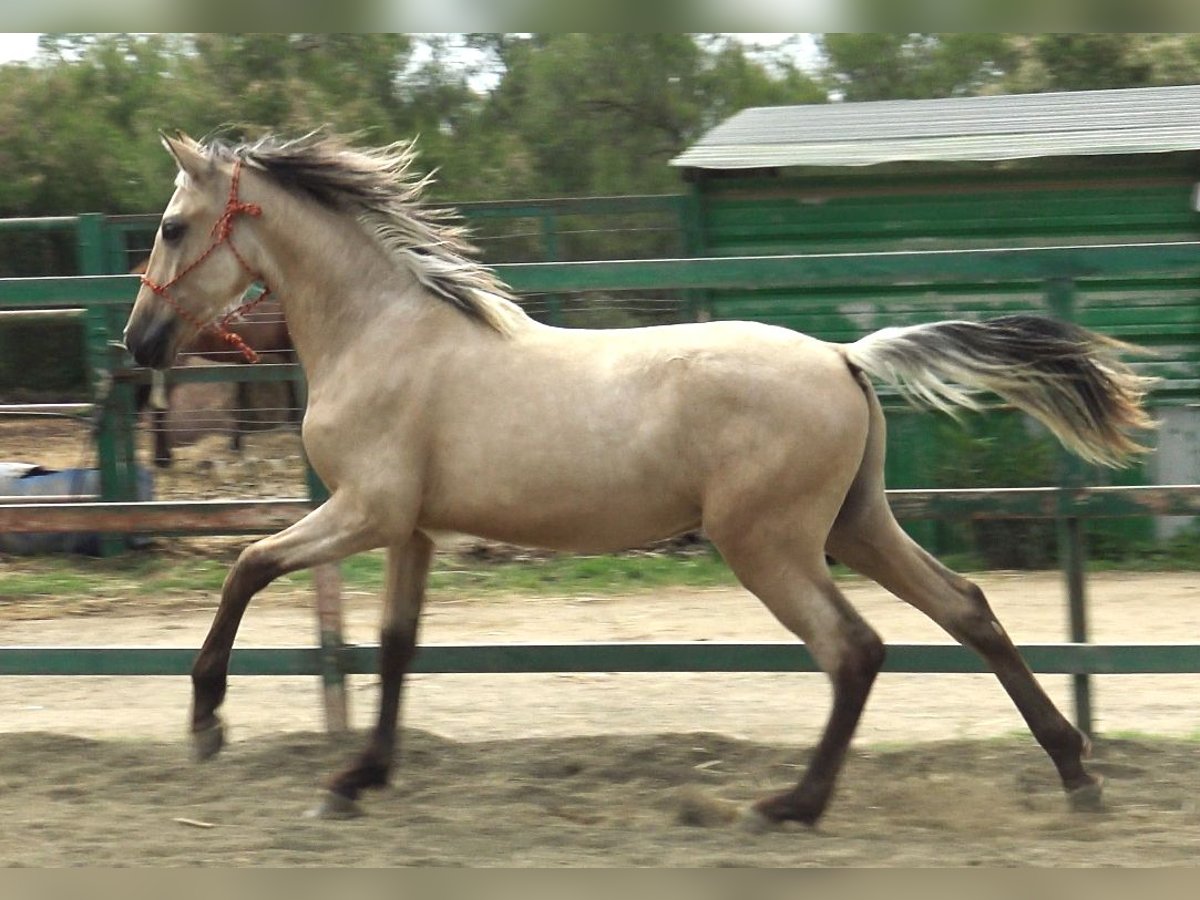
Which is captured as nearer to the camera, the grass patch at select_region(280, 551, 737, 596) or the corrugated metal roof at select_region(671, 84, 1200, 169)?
the grass patch at select_region(280, 551, 737, 596)

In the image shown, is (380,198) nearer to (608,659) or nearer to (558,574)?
(608,659)

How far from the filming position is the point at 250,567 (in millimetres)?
4426

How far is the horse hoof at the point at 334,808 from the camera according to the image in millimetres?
4496

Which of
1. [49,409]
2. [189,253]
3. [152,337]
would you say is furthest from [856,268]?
[49,409]

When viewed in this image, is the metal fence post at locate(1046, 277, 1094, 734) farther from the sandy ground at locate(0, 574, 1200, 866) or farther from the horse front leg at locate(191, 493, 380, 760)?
the horse front leg at locate(191, 493, 380, 760)

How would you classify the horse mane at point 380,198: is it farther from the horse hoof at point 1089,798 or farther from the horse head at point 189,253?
the horse hoof at point 1089,798

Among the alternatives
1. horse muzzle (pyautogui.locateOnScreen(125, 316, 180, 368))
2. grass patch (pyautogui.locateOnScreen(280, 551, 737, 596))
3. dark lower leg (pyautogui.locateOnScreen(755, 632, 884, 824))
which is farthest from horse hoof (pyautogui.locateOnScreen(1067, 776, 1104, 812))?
grass patch (pyautogui.locateOnScreen(280, 551, 737, 596))

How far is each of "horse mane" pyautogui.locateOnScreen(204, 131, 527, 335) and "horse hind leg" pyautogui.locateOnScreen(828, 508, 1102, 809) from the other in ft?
4.13

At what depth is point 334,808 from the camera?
4516 millimetres

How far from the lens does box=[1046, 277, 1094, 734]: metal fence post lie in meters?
4.81

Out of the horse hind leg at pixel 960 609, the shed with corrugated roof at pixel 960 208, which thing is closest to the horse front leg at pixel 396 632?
the horse hind leg at pixel 960 609

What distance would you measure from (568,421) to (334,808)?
1.36 m

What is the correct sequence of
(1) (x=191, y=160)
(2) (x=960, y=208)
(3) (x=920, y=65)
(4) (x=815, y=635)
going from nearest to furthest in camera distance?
(4) (x=815, y=635), (1) (x=191, y=160), (2) (x=960, y=208), (3) (x=920, y=65)

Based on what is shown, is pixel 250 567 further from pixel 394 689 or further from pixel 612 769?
pixel 612 769
